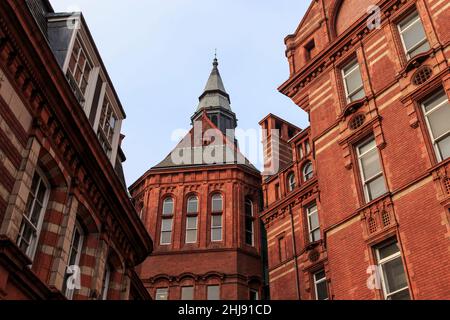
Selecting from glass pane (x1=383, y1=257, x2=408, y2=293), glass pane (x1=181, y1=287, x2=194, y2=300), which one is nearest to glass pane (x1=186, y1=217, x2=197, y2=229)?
glass pane (x1=181, y1=287, x2=194, y2=300)

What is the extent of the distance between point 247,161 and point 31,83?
27.5 m

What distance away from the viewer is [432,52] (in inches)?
637

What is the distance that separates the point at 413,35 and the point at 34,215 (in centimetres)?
1347

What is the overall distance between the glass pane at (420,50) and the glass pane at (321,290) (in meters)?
12.1

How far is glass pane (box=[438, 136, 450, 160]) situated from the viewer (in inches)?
574

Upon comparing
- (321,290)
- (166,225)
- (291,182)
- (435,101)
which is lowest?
(321,290)

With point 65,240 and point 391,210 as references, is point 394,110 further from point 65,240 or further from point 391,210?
point 65,240

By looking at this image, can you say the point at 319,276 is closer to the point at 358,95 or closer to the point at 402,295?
the point at 358,95

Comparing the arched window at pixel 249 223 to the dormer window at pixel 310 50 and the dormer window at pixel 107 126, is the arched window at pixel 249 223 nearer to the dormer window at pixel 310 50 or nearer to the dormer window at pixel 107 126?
the dormer window at pixel 310 50

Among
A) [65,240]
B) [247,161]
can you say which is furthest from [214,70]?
[65,240]

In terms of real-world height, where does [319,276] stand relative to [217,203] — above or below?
below

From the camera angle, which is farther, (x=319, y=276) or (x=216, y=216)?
(x=216, y=216)

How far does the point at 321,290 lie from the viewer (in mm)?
24703

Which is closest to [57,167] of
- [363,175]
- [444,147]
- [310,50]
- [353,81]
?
[363,175]
